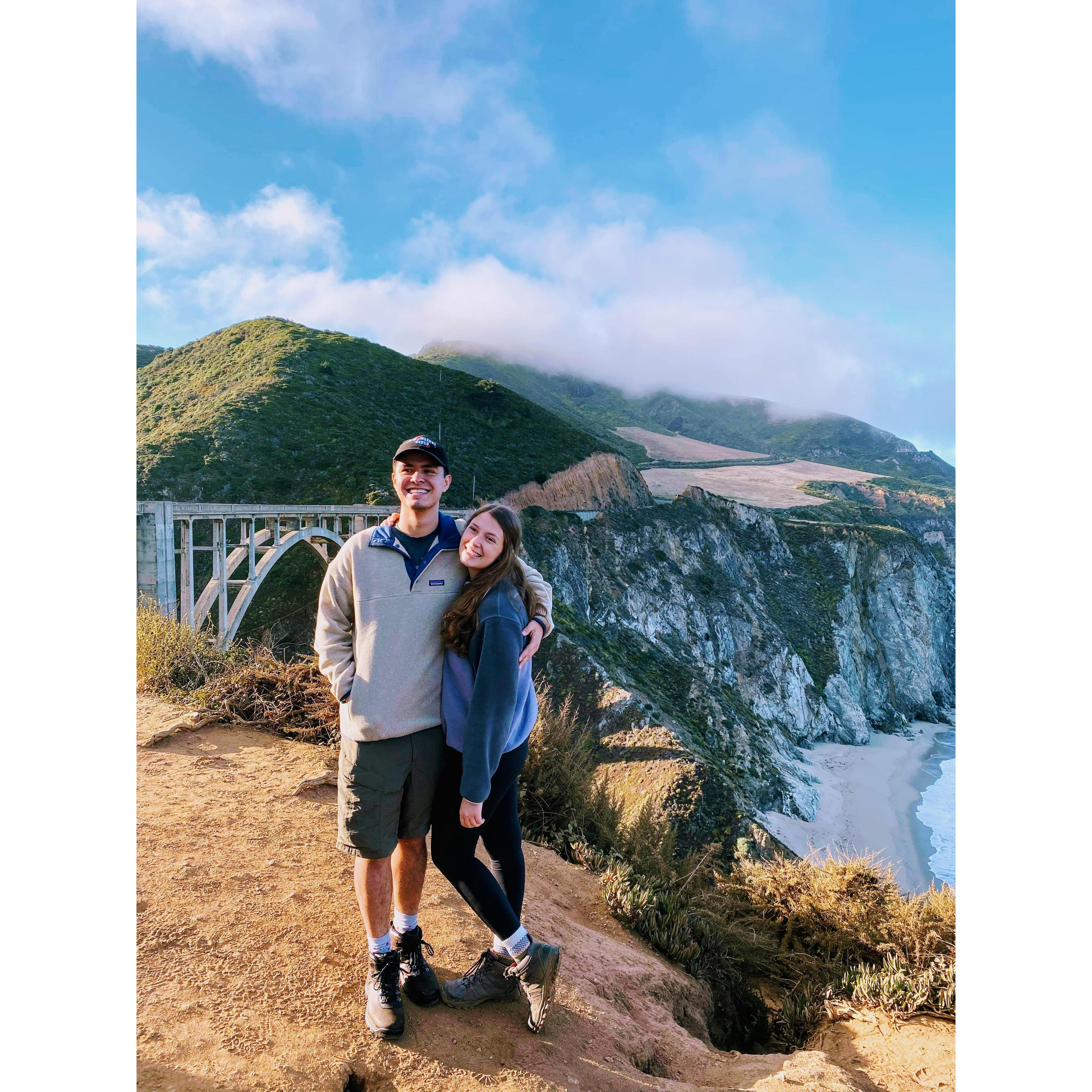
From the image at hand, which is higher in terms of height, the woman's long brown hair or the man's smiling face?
the man's smiling face

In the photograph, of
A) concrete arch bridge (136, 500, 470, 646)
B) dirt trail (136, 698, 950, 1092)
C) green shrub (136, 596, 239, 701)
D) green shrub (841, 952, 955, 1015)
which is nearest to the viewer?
dirt trail (136, 698, 950, 1092)

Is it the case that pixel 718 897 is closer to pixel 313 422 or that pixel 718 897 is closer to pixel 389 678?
pixel 389 678

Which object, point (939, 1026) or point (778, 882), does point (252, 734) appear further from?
point (939, 1026)

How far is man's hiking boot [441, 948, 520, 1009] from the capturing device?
2.20 meters

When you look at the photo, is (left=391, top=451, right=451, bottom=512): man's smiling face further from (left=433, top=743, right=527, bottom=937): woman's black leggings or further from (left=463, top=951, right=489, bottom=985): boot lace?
(left=463, top=951, right=489, bottom=985): boot lace

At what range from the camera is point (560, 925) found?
3.19m

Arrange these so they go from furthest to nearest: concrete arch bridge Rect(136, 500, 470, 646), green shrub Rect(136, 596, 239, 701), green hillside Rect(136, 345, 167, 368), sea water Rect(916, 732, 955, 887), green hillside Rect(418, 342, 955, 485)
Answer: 1. green hillside Rect(418, 342, 955, 485)
2. green hillside Rect(136, 345, 167, 368)
3. sea water Rect(916, 732, 955, 887)
4. concrete arch bridge Rect(136, 500, 470, 646)
5. green shrub Rect(136, 596, 239, 701)

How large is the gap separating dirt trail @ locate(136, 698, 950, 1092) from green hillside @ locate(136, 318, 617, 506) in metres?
20.5

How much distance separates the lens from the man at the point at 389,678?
77.7 inches

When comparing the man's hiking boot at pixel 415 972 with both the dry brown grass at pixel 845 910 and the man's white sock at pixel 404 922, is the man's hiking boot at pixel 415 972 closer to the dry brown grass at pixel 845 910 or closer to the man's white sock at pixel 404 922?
the man's white sock at pixel 404 922

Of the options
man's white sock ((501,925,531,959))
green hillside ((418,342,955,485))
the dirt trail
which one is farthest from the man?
green hillside ((418,342,955,485))

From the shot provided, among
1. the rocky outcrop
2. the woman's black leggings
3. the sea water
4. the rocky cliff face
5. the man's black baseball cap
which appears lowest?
the sea water

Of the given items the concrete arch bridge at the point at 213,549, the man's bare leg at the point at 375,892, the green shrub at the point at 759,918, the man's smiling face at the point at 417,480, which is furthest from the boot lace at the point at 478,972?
the concrete arch bridge at the point at 213,549

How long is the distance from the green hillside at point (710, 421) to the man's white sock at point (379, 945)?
75.8 meters
